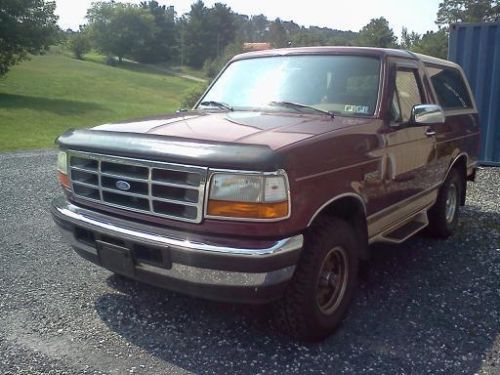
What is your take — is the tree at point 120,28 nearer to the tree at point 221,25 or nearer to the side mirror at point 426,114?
the tree at point 221,25

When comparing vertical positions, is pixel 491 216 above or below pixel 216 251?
below

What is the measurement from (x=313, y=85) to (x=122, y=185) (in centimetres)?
177

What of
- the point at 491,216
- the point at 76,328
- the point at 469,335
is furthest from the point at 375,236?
the point at 491,216

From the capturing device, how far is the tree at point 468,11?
48375 mm

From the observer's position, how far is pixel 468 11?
52.2 meters

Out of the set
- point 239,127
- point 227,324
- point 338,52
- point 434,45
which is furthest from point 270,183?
point 434,45

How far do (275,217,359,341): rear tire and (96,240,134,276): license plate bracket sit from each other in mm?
954

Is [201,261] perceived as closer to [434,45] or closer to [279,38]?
[434,45]

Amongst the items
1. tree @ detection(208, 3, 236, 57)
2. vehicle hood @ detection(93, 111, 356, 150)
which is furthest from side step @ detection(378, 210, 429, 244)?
tree @ detection(208, 3, 236, 57)

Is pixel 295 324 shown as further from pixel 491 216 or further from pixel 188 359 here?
pixel 491 216

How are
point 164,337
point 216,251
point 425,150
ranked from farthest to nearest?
point 425,150, point 164,337, point 216,251

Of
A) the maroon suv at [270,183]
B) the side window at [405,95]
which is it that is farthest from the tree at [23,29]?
the side window at [405,95]

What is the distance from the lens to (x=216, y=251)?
280cm

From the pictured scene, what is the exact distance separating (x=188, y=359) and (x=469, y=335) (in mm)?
1879
